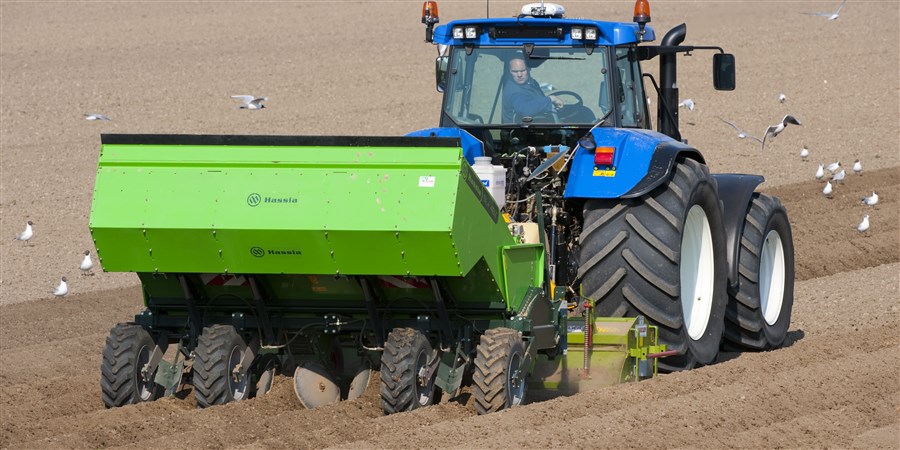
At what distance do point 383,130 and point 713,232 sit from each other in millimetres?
12906

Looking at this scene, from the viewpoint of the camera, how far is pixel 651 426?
23.8 feet

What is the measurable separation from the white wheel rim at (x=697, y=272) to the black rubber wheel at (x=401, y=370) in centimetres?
216

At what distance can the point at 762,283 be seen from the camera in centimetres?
1045

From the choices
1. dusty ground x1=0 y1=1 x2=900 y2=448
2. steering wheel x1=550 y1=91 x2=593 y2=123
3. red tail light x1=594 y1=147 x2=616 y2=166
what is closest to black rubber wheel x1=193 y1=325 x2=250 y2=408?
dusty ground x1=0 y1=1 x2=900 y2=448

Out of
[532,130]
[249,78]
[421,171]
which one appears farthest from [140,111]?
[421,171]

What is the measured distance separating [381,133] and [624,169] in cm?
1338

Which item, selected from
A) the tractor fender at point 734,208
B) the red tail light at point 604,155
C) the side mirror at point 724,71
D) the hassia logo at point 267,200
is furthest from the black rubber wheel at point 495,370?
the side mirror at point 724,71

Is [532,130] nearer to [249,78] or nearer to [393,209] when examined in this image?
[393,209]

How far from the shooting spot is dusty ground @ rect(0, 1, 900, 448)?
734 cm

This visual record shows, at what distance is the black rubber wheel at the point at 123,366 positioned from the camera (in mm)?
7902

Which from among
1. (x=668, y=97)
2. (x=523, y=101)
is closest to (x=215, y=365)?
(x=523, y=101)

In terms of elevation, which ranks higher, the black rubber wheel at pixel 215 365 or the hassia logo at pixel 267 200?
the hassia logo at pixel 267 200

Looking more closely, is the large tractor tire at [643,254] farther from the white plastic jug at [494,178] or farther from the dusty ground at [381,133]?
the white plastic jug at [494,178]

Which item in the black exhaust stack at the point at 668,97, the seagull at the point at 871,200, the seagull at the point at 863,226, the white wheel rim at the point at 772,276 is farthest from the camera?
the seagull at the point at 871,200
